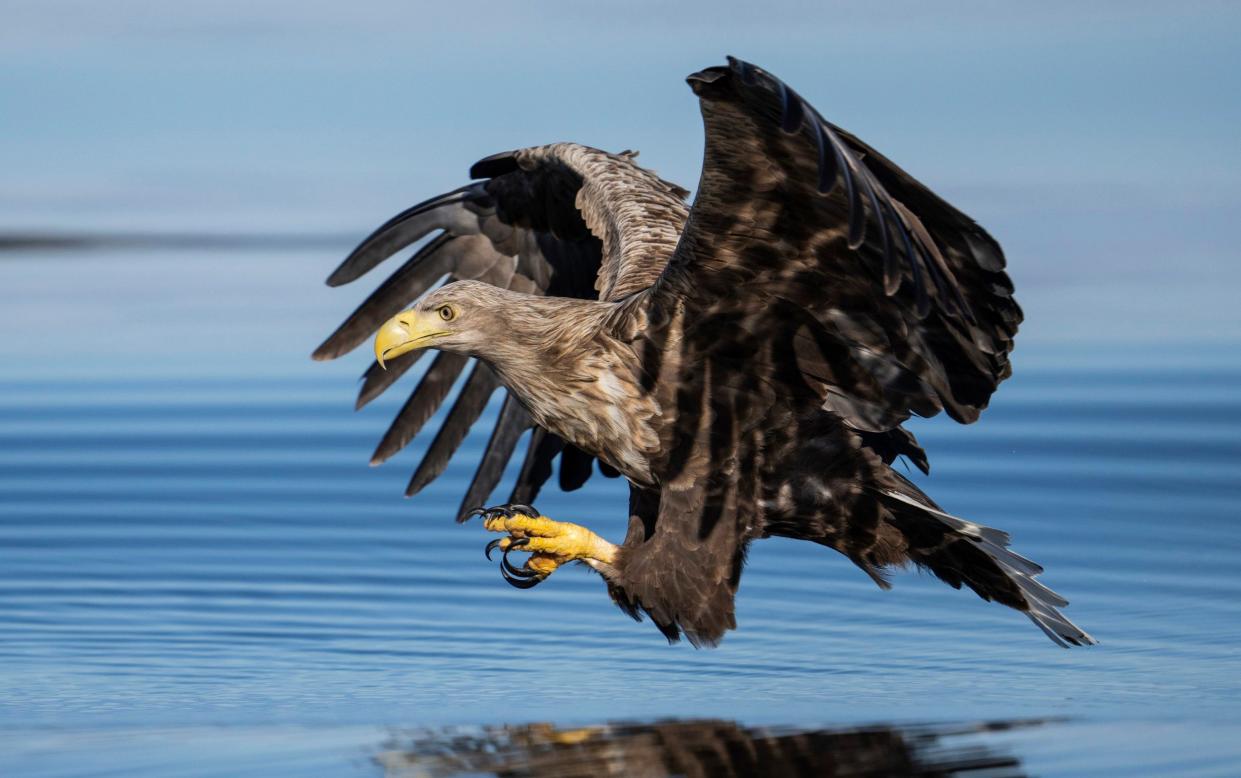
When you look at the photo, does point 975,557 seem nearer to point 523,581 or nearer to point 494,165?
point 523,581

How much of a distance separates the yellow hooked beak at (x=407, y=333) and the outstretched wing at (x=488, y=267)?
159 centimetres

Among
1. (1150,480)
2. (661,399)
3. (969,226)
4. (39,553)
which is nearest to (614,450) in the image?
(661,399)

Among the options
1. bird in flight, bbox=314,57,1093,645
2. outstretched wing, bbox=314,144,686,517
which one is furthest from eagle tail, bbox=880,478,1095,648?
outstretched wing, bbox=314,144,686,517

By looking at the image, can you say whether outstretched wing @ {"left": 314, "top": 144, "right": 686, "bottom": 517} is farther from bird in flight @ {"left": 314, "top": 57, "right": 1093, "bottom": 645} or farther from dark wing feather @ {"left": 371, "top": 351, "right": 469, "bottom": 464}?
bird in flight @ {"left": 314, "top": 57, "right": 1093, "bottom": 645}

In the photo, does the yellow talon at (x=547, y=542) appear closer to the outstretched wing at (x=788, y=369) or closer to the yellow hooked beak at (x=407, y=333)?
the outstretched wing at (x=788, y=369)

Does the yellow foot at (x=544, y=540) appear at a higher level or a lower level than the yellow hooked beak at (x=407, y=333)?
lower

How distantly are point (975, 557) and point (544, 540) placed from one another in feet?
4.74

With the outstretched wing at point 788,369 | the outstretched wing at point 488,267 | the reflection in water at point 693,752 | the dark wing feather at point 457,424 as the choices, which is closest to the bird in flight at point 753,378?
the outstretched wing at point 788,369

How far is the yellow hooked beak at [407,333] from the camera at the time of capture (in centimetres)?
777

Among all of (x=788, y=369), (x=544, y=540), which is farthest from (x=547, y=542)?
(x=788, y=369)

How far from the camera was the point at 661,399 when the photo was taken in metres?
7.74

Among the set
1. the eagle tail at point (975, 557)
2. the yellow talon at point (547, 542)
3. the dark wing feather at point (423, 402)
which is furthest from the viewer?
the dark wing feather at point (423, 402)

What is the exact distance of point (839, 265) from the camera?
24.1 feet

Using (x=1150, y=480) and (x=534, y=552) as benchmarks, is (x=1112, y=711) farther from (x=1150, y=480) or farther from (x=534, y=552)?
(x=1150, y=480)
